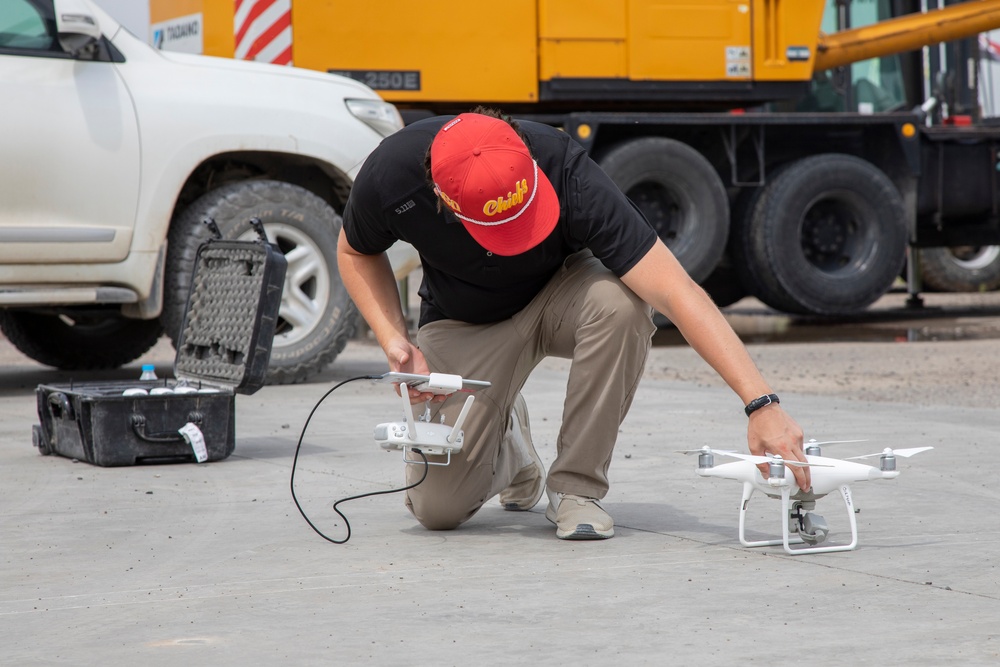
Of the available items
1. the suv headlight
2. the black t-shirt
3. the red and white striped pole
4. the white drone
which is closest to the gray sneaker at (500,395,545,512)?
the black t-shirt

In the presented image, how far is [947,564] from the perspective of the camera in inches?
115

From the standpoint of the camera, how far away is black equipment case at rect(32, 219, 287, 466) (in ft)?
14.7

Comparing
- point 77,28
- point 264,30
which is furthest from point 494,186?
point 264,30

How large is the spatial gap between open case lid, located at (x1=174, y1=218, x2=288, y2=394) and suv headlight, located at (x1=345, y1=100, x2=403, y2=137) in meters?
1.80

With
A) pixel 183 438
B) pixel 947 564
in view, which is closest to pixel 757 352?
pixel 183 438

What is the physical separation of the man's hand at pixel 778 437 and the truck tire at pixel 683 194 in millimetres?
6761

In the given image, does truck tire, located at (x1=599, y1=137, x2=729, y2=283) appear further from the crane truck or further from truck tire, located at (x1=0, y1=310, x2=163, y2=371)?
truck tire, located at (x1=0, y1=310, x2=163, y2=371)

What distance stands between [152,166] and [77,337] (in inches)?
63.5

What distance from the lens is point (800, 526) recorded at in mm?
3102

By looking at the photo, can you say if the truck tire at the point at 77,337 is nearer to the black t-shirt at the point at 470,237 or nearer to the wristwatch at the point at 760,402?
the black t-shirt at the point at 470,237

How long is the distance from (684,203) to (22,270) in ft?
16.6

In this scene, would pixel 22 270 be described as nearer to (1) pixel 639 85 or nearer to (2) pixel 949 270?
(1) pixel 639 85

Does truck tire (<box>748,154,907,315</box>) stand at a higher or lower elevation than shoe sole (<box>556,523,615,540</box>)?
higher

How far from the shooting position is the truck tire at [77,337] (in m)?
7.45
